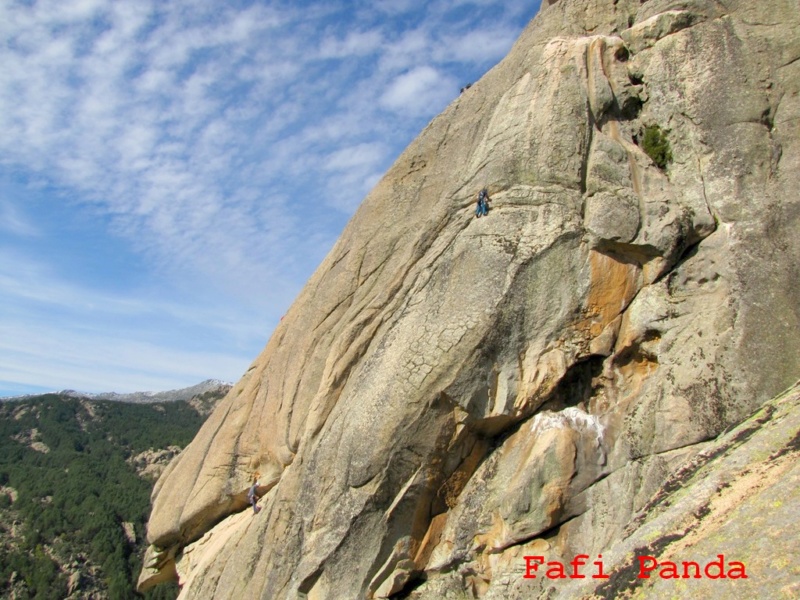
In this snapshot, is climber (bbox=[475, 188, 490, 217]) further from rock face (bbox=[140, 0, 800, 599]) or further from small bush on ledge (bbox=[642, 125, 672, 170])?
small bush on ledge (bbox=[642, 125, 672, 170])

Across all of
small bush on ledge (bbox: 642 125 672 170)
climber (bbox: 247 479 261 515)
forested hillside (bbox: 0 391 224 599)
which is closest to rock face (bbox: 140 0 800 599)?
small bush on ledge (bbox: 642 125 672 170)

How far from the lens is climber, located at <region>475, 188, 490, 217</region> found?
16.4 metres

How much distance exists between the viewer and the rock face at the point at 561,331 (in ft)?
44.3

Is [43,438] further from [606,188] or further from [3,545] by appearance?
[606,188]

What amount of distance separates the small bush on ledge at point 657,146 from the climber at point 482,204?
4.37 metres

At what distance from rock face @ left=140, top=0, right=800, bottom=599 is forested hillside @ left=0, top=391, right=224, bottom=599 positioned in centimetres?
9096

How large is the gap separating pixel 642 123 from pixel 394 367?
365 inches

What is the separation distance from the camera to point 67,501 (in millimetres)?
115375

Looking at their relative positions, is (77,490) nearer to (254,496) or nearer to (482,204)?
(254,496)

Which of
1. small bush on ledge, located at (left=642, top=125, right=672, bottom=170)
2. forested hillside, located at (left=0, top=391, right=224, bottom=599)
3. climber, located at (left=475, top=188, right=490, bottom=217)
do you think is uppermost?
small bush on ledge, located at (left=642, top=125, right=672, bottom=170)

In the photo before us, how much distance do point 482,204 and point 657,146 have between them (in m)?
4.75

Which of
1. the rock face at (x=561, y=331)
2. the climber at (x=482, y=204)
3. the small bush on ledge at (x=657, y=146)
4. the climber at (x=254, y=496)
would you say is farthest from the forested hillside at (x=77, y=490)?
the small bush on ledge at (x=657, y=146)

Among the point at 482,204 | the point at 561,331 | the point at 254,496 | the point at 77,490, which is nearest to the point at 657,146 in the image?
the point at 482,204

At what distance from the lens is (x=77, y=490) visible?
120000 mm
